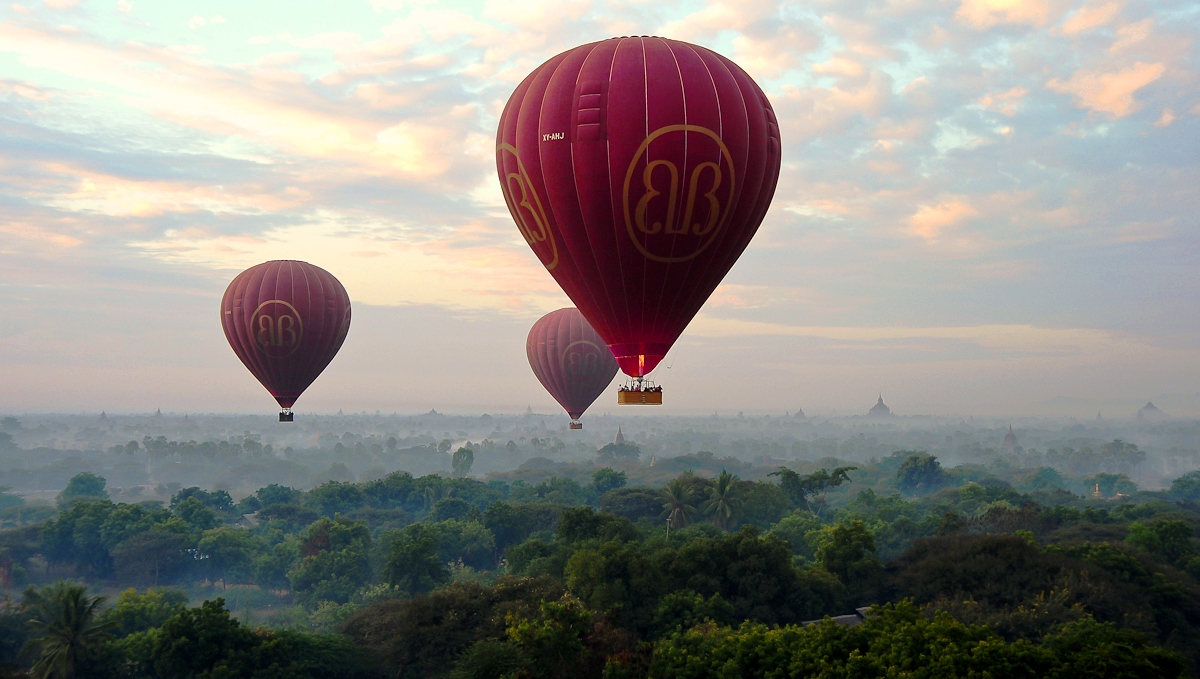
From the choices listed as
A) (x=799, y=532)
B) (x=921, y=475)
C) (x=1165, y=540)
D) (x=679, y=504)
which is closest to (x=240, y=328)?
(x=799, y=532)

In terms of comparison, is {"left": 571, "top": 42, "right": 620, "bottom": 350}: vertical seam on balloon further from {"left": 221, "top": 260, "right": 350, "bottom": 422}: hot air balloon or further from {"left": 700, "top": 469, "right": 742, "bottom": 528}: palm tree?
{"left": 700, "top": 469, "right": 742, "bottom": 528}: palm tree

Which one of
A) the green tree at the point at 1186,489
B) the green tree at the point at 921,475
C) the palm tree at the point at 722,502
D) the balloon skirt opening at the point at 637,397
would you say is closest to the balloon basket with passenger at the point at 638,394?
the balloon skirt opening at the point at 637,397

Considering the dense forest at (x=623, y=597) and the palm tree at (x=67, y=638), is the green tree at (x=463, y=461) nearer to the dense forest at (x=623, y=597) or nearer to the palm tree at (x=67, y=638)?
the dense forest at (x=623, y=597)

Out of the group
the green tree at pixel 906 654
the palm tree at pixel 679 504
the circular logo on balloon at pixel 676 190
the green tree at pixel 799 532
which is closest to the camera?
the green tree at pixel 906 654

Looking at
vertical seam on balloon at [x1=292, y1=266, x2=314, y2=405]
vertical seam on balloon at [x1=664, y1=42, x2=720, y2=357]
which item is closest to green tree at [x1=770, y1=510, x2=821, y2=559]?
vertical seam on balloon at [x1=292, y1=266, x2=314, y2=405]

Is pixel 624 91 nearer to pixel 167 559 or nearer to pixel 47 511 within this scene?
pixel 167 559

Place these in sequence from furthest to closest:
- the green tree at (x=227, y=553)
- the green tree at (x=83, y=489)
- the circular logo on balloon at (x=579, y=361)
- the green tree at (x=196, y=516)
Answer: the green tree at (x=83, y=489) < the green tree at (x=196, y=516) < the green tree at (x=227, y=553) < the circular logo on balloon at (x=579, y=361)

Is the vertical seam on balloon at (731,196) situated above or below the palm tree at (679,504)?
above
